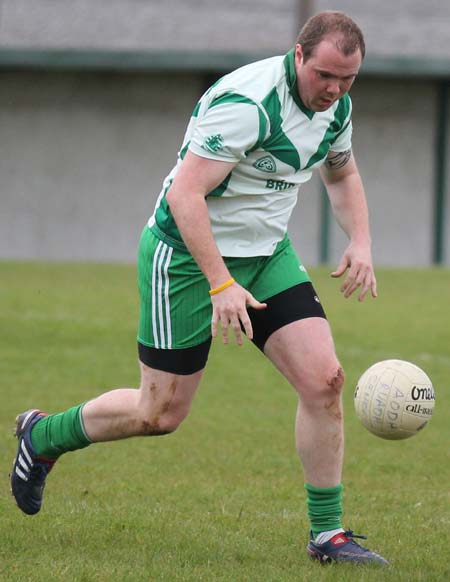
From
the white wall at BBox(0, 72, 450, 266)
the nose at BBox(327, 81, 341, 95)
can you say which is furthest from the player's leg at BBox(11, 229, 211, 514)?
the white wall at BBox(0, 72, 450, 266)

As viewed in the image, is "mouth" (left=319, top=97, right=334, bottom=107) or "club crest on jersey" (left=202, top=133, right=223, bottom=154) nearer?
"club crest on jersey" (left=202, top=133, right=223, bottom=154)

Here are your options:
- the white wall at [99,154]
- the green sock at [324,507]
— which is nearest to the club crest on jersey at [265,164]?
the green sock at [324,507]

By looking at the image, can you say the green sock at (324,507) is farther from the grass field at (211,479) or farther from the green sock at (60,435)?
the green sock at (60,435)

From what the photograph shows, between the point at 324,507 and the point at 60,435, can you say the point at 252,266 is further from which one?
the point at 60,435

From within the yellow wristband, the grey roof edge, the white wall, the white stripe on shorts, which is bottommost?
the white wall

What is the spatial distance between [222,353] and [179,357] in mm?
7163

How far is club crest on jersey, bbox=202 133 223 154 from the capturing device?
5.07 m

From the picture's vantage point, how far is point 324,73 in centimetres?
512

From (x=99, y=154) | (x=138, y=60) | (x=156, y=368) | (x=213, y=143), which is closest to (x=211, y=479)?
(x=156, y=368)

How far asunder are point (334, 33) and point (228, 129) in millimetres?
589

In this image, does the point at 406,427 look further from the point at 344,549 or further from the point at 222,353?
the point at 222,353

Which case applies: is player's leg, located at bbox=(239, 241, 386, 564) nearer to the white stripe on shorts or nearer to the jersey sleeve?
the white stripe on shorts

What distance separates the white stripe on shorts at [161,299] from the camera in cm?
555

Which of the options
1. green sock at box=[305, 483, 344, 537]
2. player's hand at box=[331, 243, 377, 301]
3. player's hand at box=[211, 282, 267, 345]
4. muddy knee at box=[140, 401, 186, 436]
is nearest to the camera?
player's hand at box=[211, 282, 267, 345]
